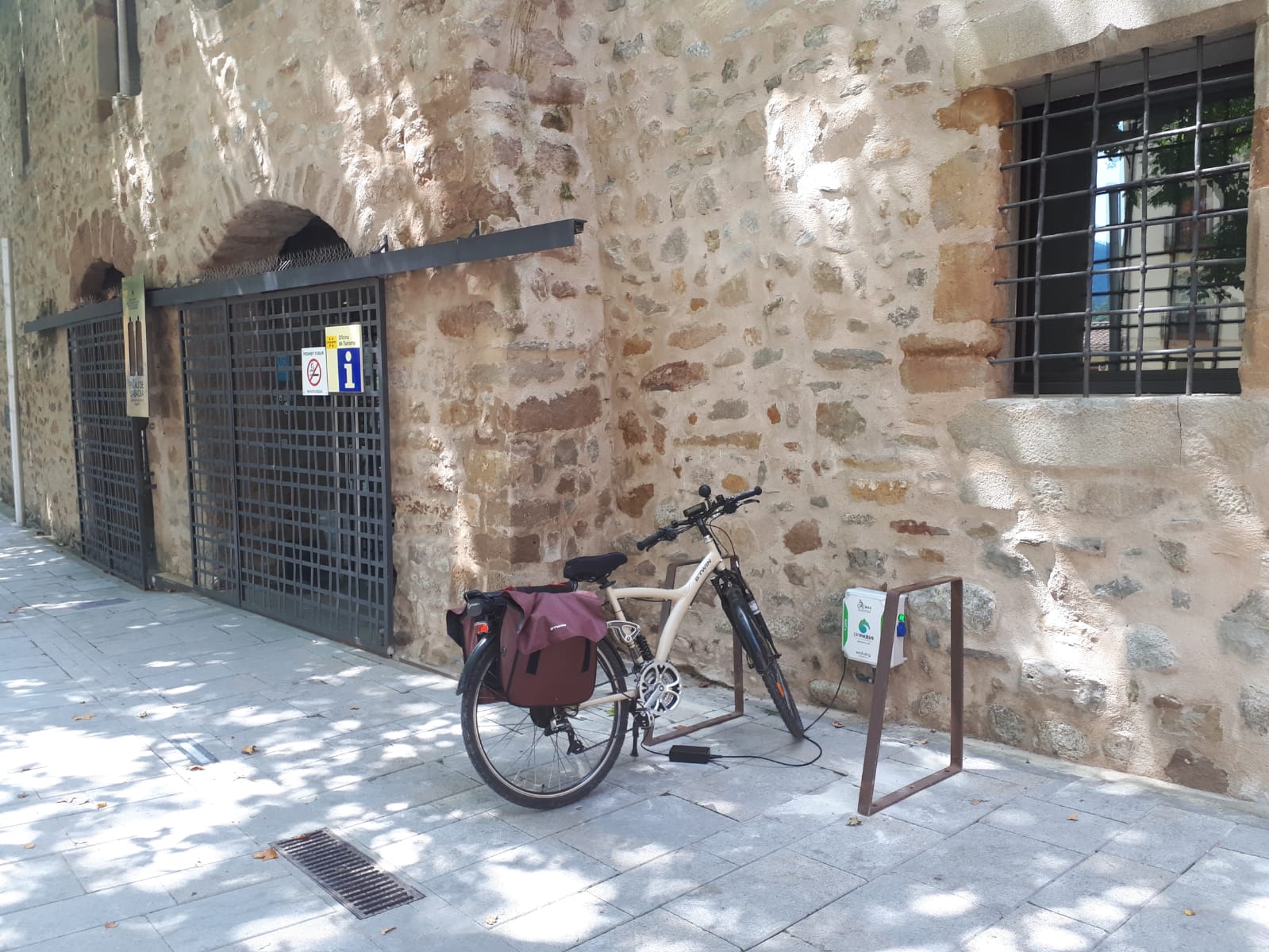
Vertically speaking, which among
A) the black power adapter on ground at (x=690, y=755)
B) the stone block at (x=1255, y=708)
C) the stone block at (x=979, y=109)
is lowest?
the black power adapter on ground at (x=690, y=755)

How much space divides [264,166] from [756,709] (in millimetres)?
4506

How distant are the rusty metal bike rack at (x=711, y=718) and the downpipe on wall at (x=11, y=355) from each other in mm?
10155

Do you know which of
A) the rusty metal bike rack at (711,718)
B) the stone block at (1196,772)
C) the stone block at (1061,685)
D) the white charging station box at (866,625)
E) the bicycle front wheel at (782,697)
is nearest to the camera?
the stone block at (1196,772)

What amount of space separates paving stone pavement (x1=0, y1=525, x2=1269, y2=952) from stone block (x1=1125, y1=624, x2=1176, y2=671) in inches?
16.3

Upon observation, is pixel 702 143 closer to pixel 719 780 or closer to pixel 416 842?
pixel 719 780

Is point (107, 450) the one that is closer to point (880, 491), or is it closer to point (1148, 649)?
point (880, 491)

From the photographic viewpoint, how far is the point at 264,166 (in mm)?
6332

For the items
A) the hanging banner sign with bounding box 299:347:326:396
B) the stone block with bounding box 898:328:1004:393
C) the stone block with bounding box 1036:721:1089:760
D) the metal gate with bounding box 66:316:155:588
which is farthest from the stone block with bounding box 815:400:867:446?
the metal gate with bounding box 66:316:155:588

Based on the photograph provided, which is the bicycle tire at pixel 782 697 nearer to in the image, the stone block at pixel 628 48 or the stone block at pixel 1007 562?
the stone block at pixel 1007 562

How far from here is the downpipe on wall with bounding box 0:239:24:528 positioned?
1118 centimetres

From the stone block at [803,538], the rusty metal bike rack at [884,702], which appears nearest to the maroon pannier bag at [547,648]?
the rusty metal bike rack at [884,702]

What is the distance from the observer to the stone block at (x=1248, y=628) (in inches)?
127

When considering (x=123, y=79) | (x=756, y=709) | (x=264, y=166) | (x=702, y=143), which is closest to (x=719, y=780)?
(x=756, y=709)

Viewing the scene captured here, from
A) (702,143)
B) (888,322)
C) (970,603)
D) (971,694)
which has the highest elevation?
(702,143)
